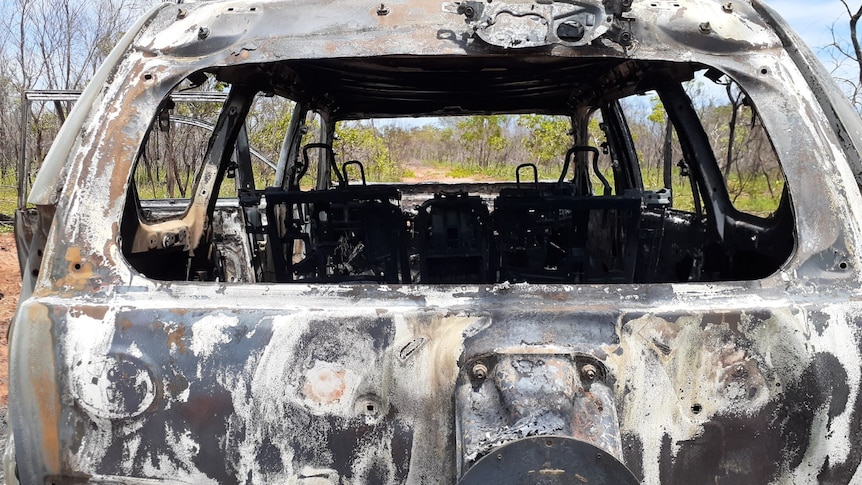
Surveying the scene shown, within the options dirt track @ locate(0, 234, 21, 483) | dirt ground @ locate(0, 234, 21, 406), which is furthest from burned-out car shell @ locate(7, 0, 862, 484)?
dirt ground @ locate(0, 234, 21, 406)

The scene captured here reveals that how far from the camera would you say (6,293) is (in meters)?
6.87

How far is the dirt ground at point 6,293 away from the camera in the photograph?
4.59m

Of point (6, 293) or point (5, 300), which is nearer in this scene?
point (5, 300)

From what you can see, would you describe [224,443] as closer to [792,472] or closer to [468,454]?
[468,454]

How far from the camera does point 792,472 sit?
1.43m

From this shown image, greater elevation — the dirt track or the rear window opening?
the rear window opening

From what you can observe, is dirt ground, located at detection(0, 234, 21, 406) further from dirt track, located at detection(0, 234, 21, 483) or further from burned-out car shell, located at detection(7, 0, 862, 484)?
burned-out car shell, located at detection(7, 0, 862, 484)

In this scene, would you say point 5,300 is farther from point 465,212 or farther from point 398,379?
point 398,379

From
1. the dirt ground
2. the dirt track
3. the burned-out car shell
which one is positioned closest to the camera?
the burned-out car shell

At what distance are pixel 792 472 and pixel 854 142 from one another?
770 mm

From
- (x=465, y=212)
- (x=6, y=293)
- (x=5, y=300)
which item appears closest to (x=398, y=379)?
(x=465, y=212)

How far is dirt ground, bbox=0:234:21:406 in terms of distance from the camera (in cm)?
459

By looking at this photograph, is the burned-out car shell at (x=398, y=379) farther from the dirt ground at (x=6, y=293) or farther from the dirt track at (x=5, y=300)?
the dirt ground at (x=6, y=293)

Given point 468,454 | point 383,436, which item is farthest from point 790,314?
point 383,436
